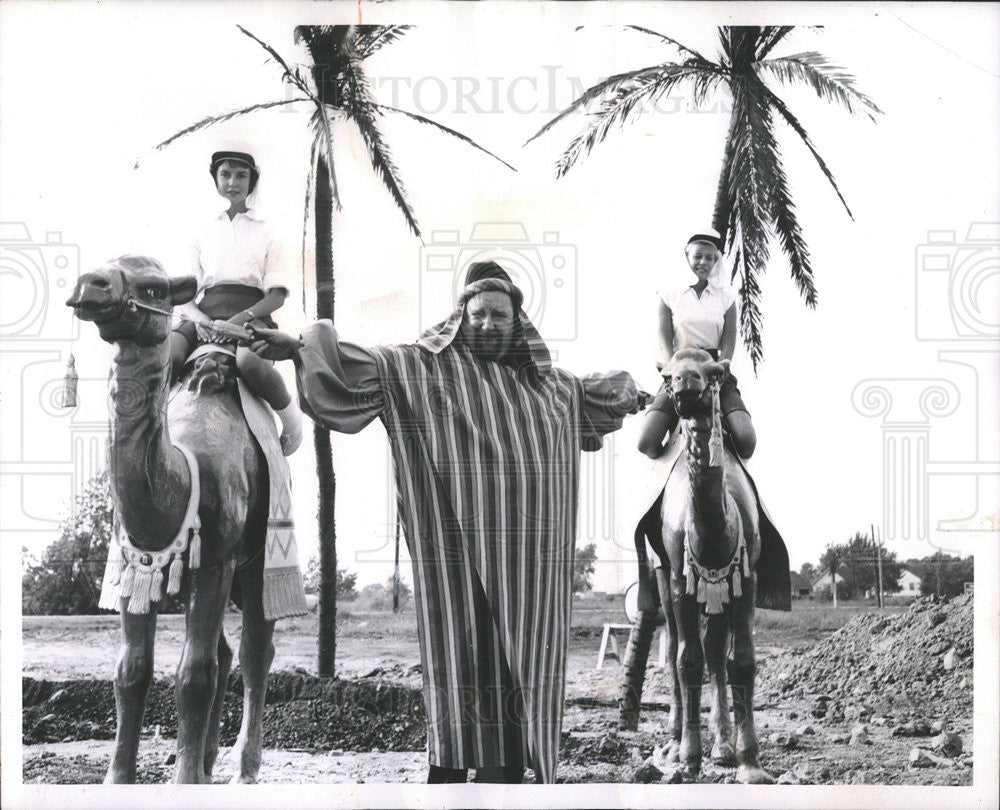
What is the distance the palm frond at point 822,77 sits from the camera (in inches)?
222

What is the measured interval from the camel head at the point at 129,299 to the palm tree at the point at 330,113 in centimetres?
75

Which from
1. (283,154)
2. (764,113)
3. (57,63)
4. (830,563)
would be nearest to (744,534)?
(830,563)

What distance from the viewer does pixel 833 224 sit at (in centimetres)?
564

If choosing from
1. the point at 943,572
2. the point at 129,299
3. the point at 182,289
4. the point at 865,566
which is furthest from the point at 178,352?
the point at 943,572

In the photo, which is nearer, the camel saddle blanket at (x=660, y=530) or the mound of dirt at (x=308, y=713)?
the mound of dirt at (x=308, y=713)

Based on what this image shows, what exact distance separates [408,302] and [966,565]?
8.36ft

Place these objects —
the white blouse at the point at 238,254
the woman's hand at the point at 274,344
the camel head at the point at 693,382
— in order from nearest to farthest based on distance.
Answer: the woman's hand at the point at 274,344 < the camel head at the point at 693,382 < the white blouse at the point at 238,254

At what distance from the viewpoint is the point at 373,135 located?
220 inches

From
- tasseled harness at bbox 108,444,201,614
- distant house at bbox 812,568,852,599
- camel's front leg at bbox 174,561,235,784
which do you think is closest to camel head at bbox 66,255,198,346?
tasseled harness at bbox 108,444,201,614

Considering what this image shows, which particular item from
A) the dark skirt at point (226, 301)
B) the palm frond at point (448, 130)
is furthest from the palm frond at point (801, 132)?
the dark skirt at point (226, 301)

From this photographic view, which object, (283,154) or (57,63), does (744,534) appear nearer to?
(283,154)

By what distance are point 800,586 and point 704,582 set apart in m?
0.48

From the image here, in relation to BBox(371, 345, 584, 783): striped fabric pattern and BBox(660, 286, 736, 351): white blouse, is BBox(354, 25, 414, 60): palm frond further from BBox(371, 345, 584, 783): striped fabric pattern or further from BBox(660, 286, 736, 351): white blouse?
BBox(660, 286, 736, 351): white blouse

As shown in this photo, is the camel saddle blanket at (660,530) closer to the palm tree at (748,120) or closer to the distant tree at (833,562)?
the distant tree at (833,562)
